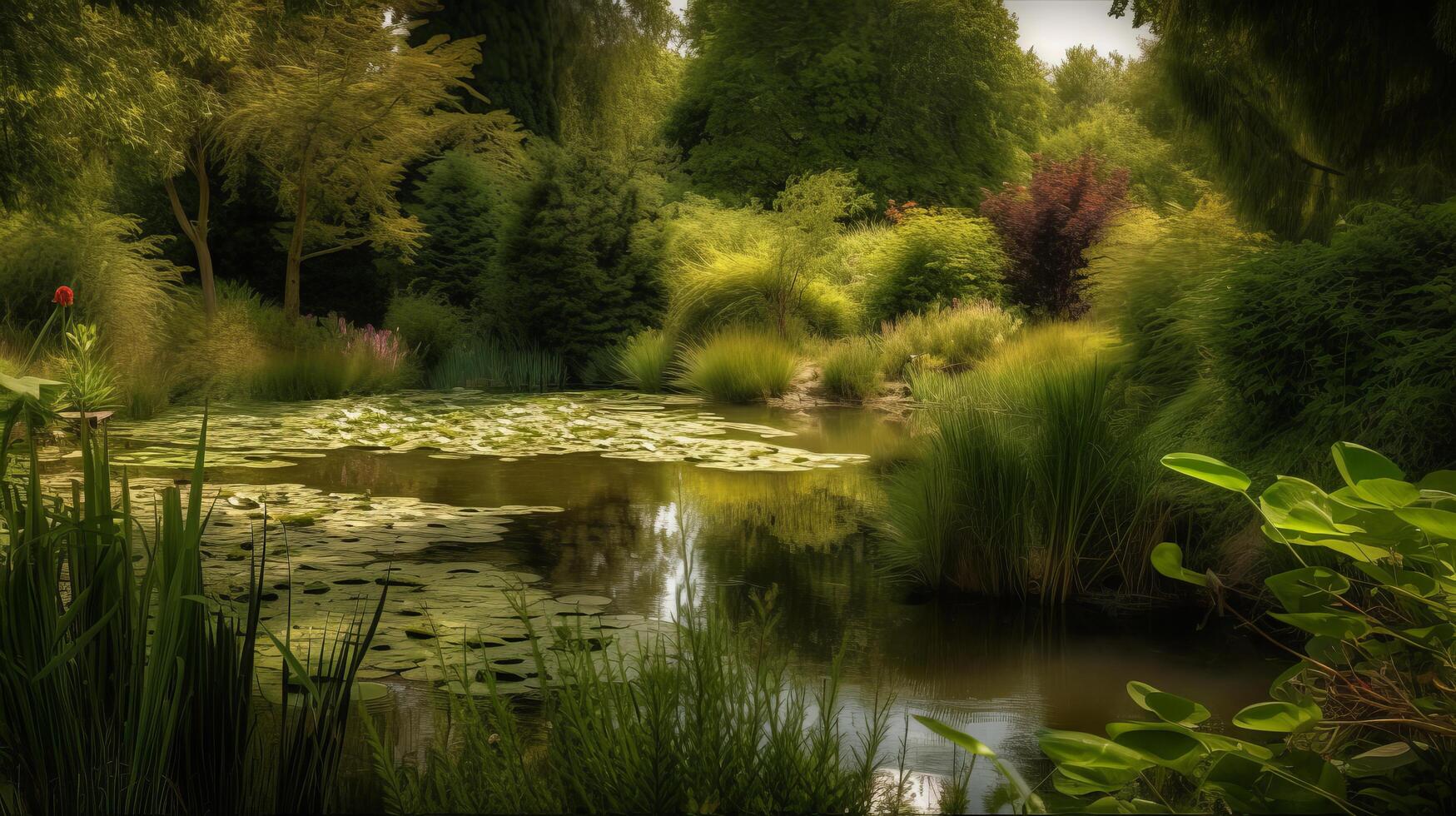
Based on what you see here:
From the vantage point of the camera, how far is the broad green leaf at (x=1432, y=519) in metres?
1.40

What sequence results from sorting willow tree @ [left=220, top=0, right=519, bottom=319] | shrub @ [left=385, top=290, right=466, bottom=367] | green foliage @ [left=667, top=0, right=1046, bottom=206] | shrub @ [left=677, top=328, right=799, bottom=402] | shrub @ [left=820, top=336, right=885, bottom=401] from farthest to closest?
1. green foliage @ [left=667, top=0, right=1046, bottom=206]
2. shrub @ [left=385, top=290, right=466, bottom=367]
3. willow tree @ [left=220, top=0, right=519, bottom=319]
4. shrub @ [left=677, top=328, right=799, bottom=402]
5. shrub @ [left=820, top=336, right=885, bottom=401]

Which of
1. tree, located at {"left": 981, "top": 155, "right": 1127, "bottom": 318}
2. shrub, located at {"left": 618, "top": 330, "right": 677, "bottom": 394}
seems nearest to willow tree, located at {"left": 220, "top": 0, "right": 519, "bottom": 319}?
shrub, located at {"left": 618, "top": 330, "right": 677, "bottom": 394}

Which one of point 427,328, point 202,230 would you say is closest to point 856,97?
point 427,328

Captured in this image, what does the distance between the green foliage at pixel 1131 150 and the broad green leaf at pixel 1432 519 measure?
93.0 feet

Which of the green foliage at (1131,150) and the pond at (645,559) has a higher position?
the green foliage at (1131,150)

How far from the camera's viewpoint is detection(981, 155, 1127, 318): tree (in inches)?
539

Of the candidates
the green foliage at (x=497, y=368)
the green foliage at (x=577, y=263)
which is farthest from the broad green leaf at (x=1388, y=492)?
the green foliage at (x=577, y=263)

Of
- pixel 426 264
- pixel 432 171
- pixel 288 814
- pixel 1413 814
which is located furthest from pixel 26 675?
pixel 432 171

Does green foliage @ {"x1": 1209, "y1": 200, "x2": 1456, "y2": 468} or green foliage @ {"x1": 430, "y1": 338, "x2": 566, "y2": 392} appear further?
green foliage @ {"x1": 430, "y1": 338, "x2": 566, "y2": 392}

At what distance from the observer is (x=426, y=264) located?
55.3 feet

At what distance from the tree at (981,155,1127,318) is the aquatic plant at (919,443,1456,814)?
39.9 ft

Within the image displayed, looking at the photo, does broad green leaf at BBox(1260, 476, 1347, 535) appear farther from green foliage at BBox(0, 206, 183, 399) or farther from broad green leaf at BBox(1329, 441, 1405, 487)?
green foliage at BBox(0, 206, 183, 399)

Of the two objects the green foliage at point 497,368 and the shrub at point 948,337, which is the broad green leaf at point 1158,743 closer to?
the shrub at point 948,337

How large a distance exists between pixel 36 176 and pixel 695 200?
13.9 metres
